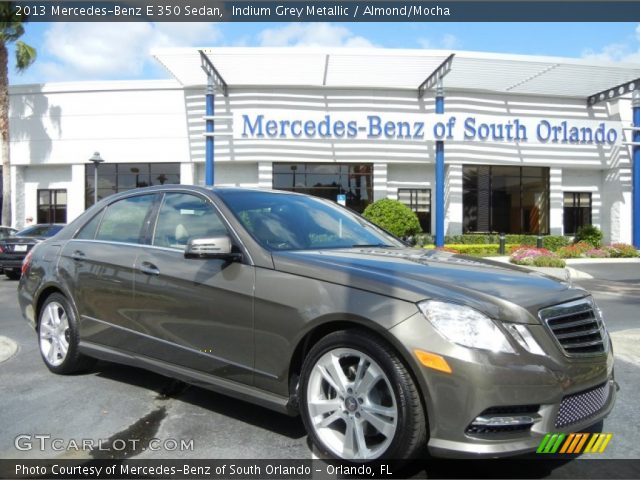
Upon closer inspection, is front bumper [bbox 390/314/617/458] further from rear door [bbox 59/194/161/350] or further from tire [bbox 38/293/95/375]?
tire [bbox 38/293/95/375]

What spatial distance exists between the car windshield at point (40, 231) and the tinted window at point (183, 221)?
1100 centimetres

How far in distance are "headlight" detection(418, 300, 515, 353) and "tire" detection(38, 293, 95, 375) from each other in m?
3.22

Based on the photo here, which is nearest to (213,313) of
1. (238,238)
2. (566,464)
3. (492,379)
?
(238,238)

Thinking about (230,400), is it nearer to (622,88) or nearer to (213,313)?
(213,313)

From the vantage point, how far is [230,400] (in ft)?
13.4

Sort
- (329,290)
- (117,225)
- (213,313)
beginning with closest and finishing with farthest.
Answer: (329,290), (213,313), (117,225)

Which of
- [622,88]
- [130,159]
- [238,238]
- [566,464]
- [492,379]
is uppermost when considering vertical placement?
[622,88]

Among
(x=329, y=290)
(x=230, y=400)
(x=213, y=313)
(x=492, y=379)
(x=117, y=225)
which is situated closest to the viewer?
(x=492, y=379)

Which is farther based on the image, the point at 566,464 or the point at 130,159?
the point at 130,159

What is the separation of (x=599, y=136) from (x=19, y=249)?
75.9 feet

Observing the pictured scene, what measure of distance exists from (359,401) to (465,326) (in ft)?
2.32

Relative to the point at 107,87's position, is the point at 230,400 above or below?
below

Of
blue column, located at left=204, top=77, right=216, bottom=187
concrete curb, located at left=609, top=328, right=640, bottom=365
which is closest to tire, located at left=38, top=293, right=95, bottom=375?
concrete curb, located at left=609, top=328, right=640, bottom=365

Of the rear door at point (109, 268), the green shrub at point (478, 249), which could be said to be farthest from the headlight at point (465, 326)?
the green shrub at point (478, 249)
